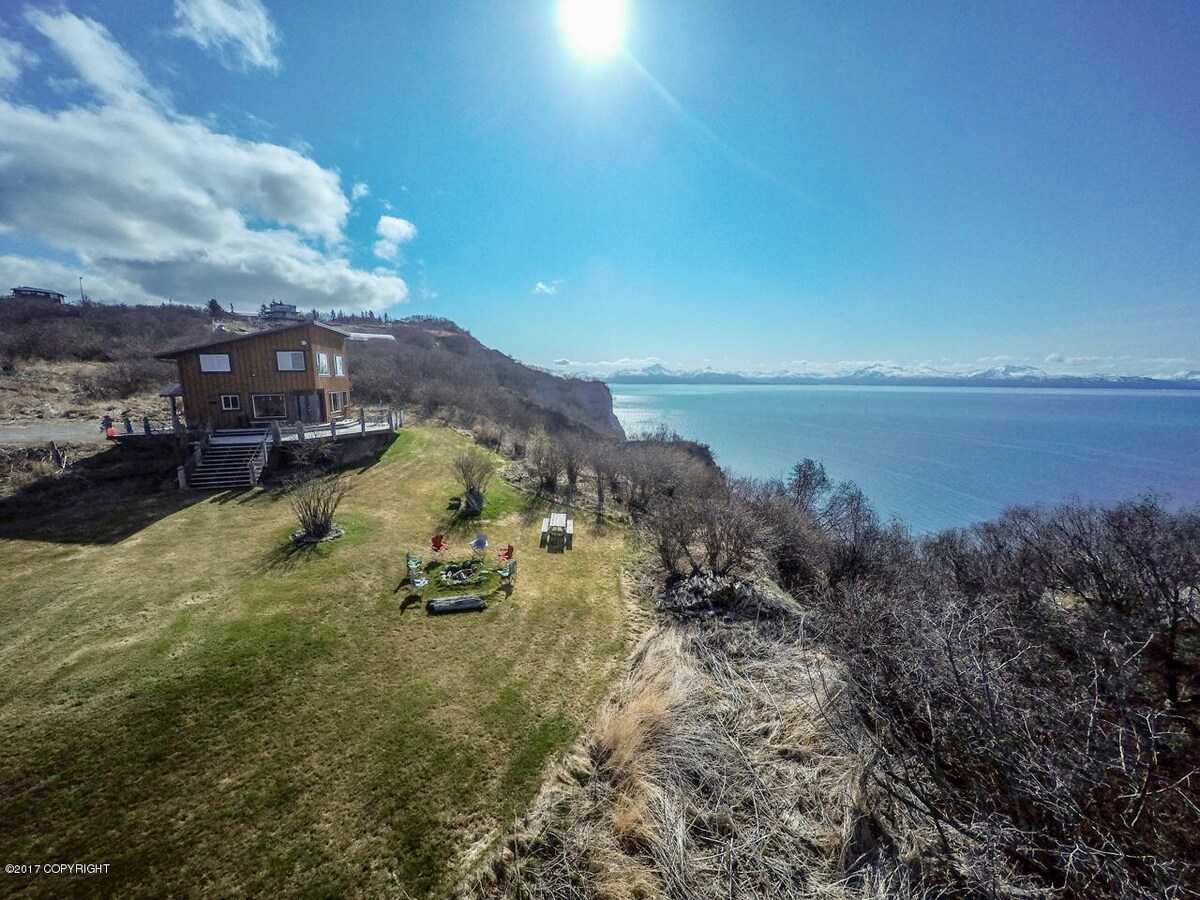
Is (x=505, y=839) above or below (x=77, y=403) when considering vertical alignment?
below

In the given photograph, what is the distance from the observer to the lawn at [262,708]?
Result: 666cm

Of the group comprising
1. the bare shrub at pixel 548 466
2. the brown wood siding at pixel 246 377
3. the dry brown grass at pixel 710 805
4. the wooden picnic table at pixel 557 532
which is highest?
the brown wood siding at pixel 246 377

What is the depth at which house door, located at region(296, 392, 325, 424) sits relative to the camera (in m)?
25.2

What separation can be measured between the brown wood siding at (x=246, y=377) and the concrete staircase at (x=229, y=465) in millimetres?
2832

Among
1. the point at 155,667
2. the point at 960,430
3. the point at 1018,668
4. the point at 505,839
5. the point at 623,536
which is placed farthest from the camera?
the point at 960,430

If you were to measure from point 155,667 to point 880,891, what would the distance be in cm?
1469

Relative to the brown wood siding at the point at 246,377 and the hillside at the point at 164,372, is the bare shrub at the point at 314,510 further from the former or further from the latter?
the hillside at the point at 164,372

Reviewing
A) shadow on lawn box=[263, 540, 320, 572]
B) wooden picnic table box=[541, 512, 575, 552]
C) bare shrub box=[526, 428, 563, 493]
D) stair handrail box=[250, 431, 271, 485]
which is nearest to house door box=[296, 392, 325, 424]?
stair handrail box=[250, 431, 271, 485]

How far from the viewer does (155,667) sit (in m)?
9.45

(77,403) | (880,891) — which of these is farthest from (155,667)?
(77,403)

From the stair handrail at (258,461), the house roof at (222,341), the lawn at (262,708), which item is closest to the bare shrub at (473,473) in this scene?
the lawn at (262,708)

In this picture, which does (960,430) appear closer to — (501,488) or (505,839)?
(501,488)

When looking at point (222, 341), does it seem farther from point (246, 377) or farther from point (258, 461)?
point (258, 461)

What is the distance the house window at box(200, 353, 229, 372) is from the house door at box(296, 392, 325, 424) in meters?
3.62
